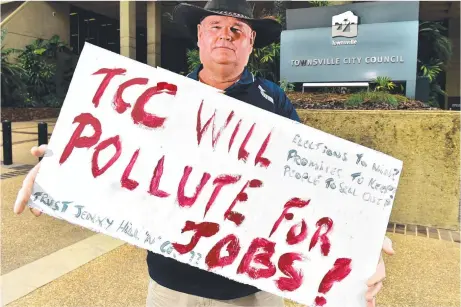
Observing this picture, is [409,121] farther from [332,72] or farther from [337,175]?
[337,175]

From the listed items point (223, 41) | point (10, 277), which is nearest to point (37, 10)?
point (10, 277)

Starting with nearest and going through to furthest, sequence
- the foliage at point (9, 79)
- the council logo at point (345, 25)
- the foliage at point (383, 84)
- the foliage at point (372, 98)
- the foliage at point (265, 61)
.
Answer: the foliage at point (372, 98)
the foliage at point (383, 84)
the council logo at point (345, 25)
the foliage at point (265, 61)
the foliage at point (9, 79)

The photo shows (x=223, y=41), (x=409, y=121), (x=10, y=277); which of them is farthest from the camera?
(x=409, y=121)

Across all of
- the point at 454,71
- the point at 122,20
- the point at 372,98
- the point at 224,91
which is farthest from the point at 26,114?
the point at 454,71

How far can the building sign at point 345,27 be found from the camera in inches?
284

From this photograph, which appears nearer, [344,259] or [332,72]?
[344,259]

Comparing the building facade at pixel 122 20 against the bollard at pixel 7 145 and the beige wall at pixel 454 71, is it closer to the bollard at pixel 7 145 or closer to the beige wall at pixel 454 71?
the beige wall at pixel 454 71

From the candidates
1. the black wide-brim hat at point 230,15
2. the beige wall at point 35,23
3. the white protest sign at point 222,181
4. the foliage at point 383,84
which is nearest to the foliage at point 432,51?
the foliage at point 383,84

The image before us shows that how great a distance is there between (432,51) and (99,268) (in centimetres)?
1523

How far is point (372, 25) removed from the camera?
7098 mm

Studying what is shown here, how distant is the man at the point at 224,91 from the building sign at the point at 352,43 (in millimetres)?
5680

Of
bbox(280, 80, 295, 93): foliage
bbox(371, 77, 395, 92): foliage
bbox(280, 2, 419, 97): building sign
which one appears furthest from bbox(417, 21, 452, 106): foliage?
bbox(280, 80, 295, 93): foliage

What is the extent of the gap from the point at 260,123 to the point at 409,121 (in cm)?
400

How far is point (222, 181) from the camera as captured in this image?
5.28 ft
